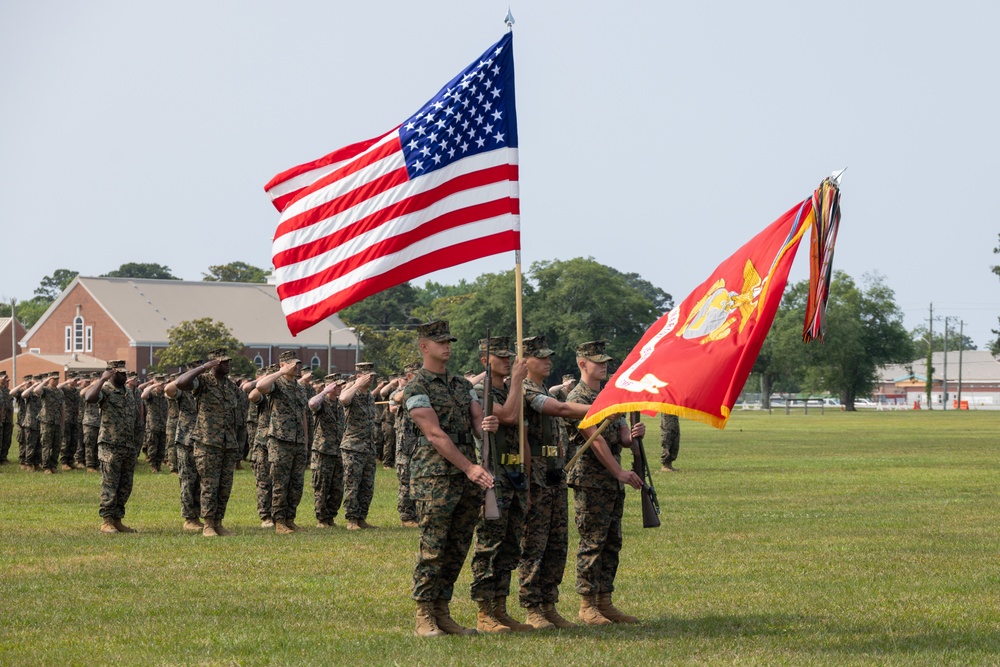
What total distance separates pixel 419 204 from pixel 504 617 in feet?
10.0

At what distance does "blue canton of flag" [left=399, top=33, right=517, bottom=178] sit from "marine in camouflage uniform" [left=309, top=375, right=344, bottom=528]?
7.66 metres

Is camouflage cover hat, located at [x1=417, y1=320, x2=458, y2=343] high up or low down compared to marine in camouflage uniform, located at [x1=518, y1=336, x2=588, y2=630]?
up

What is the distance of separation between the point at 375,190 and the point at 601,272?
328 ft

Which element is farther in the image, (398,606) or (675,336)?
(398,606)

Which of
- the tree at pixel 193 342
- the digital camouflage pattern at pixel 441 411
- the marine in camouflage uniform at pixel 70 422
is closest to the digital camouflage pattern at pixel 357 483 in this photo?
the digital camouflage pattern at pixel 441 411

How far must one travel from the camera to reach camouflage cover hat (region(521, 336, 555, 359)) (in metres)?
10.3

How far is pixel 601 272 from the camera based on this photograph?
11012 centimetres

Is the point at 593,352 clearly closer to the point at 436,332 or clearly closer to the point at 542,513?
the point at 542,513

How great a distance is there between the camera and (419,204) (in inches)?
411

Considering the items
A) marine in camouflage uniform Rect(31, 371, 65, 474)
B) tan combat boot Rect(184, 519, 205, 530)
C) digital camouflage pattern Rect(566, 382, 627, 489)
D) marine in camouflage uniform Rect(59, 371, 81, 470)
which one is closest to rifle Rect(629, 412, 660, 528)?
digital camouflage pattern Rect(566, 382, 627, 489)

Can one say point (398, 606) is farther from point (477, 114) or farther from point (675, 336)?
point (477, 114)

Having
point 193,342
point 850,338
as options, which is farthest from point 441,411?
point 850,338

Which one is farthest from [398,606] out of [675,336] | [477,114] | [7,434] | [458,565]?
[7,434]

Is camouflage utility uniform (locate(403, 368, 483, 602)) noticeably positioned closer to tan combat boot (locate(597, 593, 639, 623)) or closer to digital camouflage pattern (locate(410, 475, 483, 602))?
digital camouflage pattern (locate(410, 475, 483, 602))
